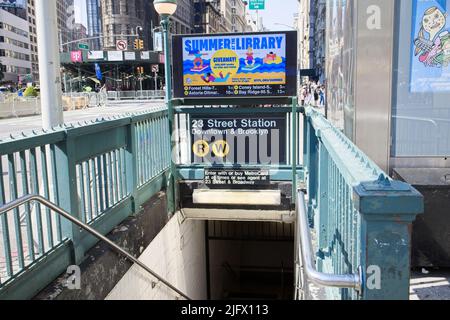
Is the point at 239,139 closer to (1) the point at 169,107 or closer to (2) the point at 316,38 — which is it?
(1) the point at 169,107

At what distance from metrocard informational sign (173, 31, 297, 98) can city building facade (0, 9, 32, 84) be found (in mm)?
109810

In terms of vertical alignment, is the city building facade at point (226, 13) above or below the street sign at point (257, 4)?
above

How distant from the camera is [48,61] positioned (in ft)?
17.7

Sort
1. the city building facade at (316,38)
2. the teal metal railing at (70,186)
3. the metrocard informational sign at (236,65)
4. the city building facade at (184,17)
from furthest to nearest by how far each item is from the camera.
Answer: the city building facade at (184,17), the city building facade at (316,38), the metrocard informational sign at (236,65), the teal metal railing at (70,186)

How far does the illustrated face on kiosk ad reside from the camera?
7.29 metres

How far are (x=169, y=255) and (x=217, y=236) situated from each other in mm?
3600

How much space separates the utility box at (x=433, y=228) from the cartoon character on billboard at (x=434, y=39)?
1.22m

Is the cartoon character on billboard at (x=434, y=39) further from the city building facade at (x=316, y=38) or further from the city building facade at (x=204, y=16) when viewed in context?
the city building facade at (x=204, y=16)

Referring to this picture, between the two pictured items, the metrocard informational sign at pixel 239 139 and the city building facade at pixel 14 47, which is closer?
the metrocard informational sign at pixel 239 139

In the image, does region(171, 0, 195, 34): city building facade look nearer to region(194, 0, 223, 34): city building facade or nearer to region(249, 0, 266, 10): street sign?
region(194, 0, 223, 34): city building facade

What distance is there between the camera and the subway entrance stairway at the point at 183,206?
1.78m

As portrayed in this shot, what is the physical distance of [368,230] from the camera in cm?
167

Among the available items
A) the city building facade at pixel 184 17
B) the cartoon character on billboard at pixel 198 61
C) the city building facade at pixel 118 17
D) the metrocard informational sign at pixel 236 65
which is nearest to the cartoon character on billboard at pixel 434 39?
the metrocard informational sign at pixel 236 65
